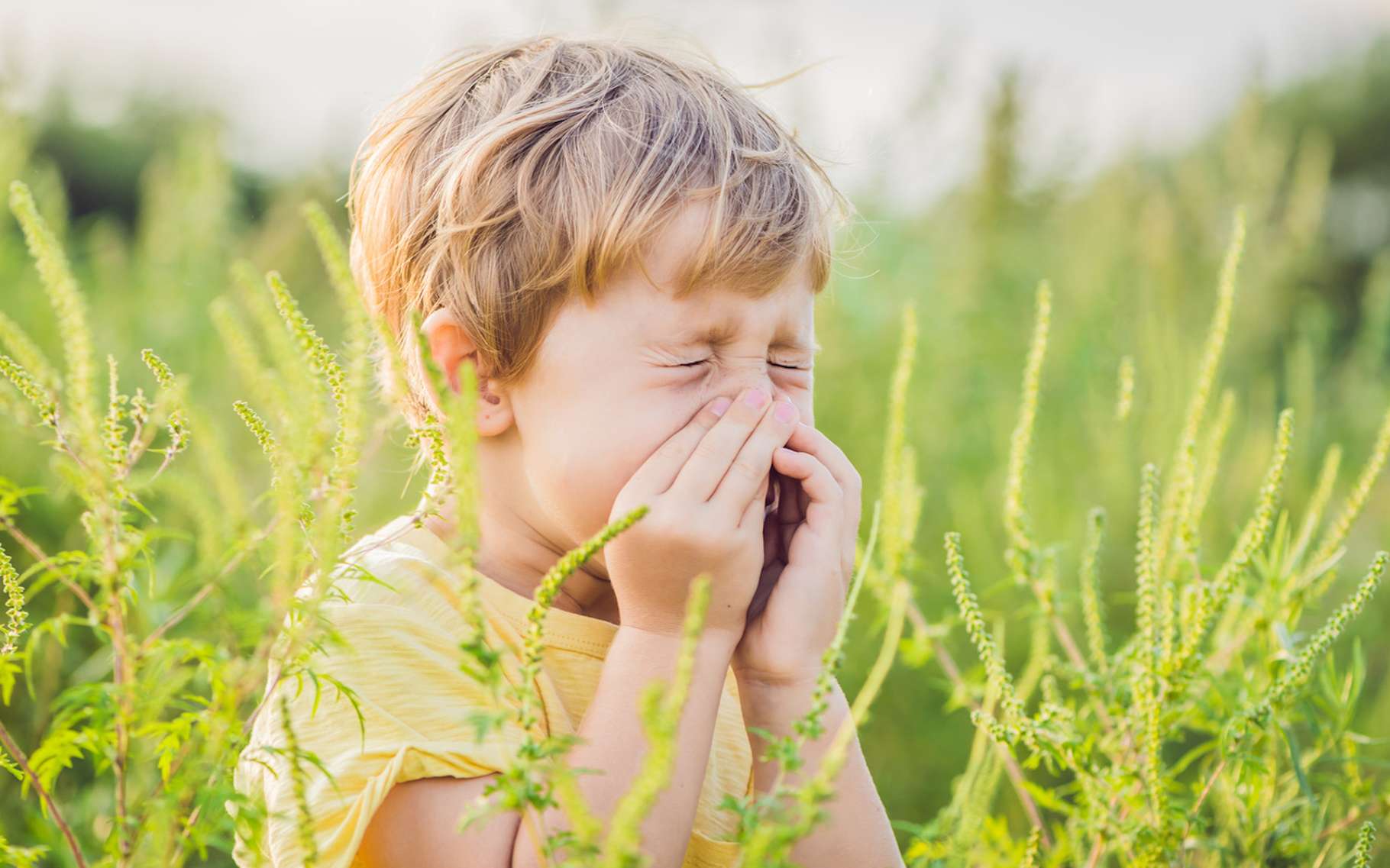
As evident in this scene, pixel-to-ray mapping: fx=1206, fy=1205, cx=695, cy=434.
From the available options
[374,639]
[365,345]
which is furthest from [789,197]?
[365,345]

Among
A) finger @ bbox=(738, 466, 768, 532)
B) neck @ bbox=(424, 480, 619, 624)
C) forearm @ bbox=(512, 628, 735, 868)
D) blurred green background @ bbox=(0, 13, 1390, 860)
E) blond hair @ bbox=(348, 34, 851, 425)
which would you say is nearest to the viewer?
forearm @ bbox=(512, 628, 735, 868)

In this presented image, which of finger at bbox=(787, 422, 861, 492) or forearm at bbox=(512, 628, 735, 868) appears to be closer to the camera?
forearm at bbox=(512, 628, 735, 868)

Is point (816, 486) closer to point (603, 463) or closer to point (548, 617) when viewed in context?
point (603, 463)

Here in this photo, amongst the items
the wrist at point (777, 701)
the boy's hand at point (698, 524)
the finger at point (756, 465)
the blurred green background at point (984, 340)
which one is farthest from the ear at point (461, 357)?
the blurred green background at point (984, 340)

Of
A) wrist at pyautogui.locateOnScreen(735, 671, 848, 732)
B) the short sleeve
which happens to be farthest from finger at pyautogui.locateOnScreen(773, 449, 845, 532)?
the short sleeve

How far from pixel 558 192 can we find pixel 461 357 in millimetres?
301

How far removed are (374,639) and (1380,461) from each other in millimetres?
1478

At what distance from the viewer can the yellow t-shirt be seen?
1.50 m

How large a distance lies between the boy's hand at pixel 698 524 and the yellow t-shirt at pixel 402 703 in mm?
161

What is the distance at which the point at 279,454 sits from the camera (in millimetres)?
1036

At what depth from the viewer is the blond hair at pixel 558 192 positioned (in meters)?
1.81

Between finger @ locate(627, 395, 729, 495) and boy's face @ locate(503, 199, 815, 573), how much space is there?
0.06 ft

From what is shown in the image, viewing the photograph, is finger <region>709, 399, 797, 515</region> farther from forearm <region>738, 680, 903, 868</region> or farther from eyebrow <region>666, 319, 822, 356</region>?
forearm <region>738, 680, 903, 868</region>

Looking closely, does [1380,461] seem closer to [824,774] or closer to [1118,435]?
[824,774]
